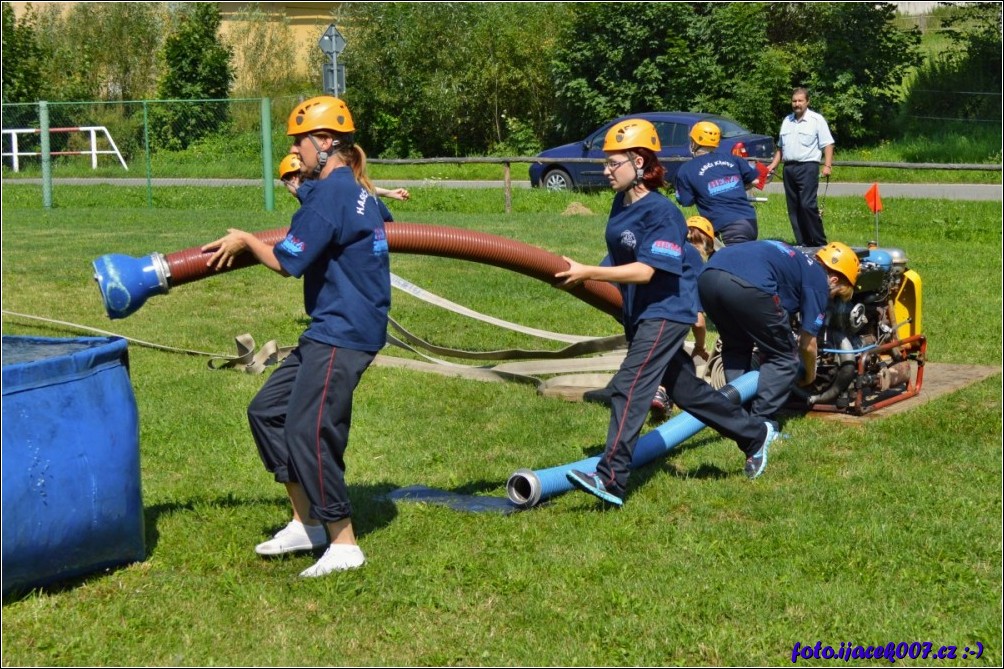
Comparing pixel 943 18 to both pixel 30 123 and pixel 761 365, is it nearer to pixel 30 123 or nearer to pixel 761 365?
pixel 30 123

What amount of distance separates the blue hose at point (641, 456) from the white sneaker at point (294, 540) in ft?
3.44

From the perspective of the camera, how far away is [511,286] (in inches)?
522

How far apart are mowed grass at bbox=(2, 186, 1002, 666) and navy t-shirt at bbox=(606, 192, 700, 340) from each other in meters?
0.96

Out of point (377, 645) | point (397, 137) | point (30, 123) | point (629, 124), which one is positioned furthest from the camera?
point (397, 137)

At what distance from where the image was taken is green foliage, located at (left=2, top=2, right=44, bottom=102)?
3591cm

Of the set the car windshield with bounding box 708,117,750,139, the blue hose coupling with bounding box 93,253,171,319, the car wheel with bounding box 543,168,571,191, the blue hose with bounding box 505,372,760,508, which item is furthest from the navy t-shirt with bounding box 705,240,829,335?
the car wheel with bounding box 543,168,571,191

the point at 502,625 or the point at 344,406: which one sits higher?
the point at 344,406

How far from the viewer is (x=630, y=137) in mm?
6348

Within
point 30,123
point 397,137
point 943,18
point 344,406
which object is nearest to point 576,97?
point 397,137

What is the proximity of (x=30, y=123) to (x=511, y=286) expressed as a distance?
17679mm

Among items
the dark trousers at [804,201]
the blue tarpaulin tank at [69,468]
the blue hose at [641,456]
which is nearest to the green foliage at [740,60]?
the dark trousers at [804,201]

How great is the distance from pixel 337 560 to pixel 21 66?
1360 inches

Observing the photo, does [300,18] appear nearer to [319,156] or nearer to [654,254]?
[654,254]

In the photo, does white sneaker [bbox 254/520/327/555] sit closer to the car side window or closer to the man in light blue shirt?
the man in light blue shirt
